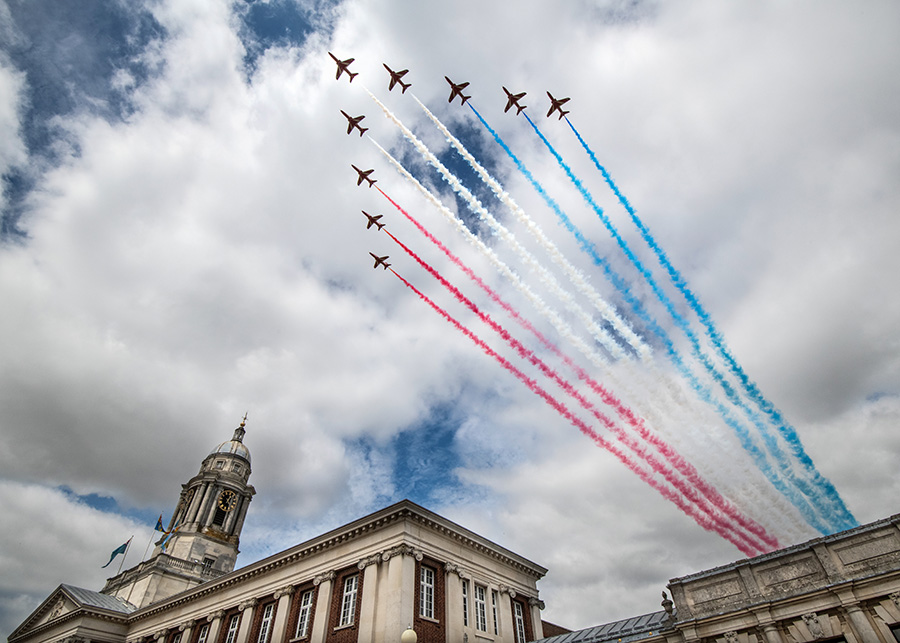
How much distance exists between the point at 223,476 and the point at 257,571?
32.1 metres

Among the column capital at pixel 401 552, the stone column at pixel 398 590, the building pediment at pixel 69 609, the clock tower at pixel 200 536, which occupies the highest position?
the clock tower at pixel 200 536

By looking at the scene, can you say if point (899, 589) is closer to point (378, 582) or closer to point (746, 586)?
point (746, 586)

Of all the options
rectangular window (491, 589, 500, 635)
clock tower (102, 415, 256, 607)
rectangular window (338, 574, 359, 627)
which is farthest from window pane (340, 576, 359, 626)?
clock tower (102, 415, 256, 607)

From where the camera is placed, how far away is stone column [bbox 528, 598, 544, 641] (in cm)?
3551

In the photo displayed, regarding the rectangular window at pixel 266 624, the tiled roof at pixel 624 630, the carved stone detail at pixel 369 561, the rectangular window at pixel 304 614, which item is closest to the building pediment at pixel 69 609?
the rectangular window at pixel 266 624

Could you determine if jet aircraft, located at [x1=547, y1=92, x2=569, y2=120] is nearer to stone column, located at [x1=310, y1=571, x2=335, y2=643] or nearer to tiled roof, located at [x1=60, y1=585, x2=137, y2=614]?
stone column, located at [x1=310, y1=571, x2=335, y2=643]

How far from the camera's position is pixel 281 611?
107ft

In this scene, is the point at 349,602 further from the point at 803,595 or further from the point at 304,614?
the point at 803,595

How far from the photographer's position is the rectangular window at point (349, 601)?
28594 millimetres

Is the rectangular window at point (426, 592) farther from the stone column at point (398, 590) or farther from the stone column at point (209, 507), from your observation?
the stone column at point (209, 507)

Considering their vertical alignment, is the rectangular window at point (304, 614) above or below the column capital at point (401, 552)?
below

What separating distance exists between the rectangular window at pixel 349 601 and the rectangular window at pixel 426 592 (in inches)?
148

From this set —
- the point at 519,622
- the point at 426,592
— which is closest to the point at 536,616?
the point at 519,622

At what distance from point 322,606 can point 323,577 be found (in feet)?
5.23
